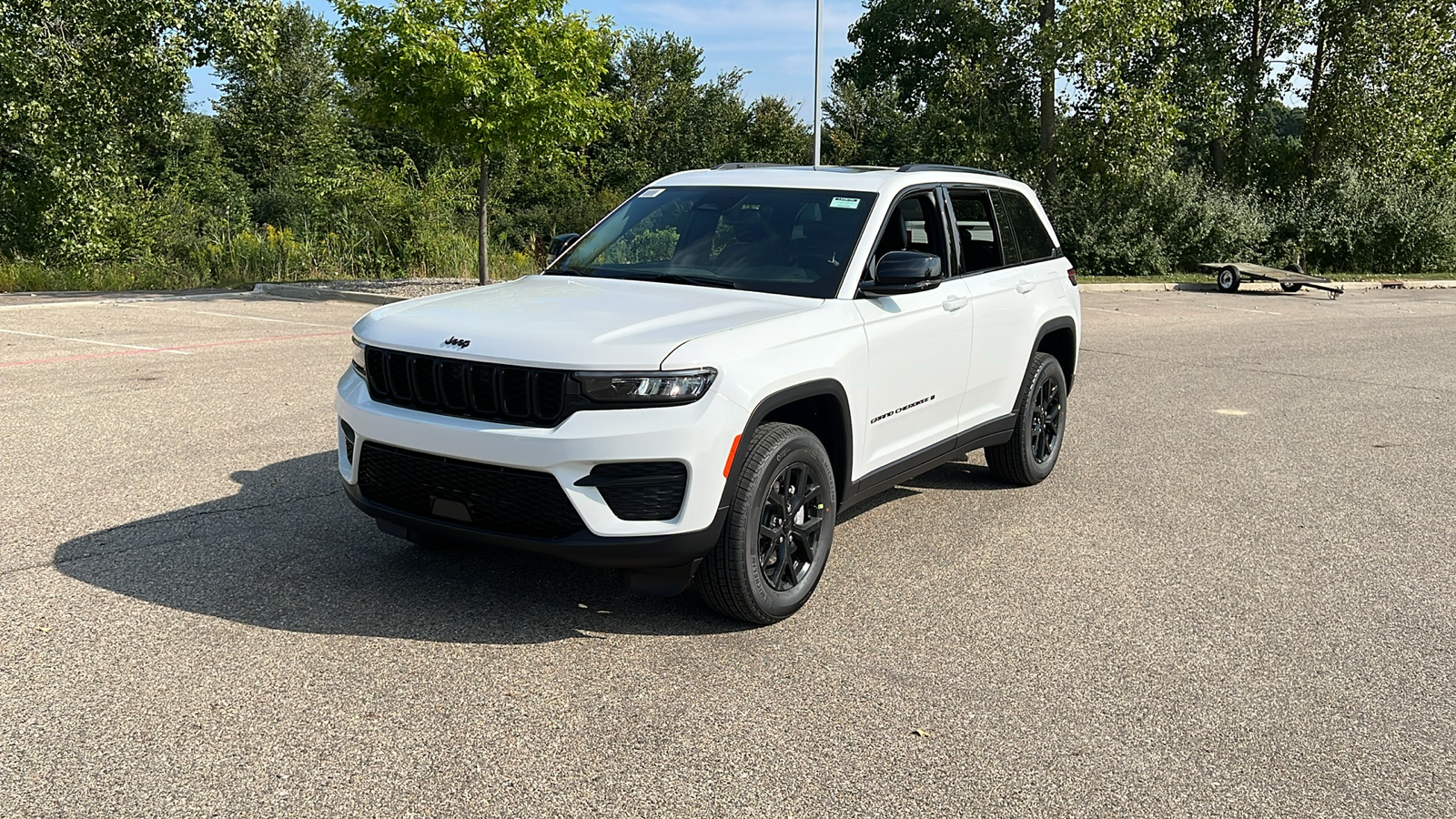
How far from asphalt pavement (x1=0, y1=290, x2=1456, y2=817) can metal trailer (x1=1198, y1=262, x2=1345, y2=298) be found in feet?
64.8

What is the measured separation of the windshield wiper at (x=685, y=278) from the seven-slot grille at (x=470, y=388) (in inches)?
50.6

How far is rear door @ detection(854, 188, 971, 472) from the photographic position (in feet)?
16.9

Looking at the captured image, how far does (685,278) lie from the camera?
5.30 meters

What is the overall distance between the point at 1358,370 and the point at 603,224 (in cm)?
991

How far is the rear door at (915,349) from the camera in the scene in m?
5.16

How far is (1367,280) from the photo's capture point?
31.1 m

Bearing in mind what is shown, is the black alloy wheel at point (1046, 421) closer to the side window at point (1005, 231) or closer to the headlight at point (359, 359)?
the side window at point (1005, 231)

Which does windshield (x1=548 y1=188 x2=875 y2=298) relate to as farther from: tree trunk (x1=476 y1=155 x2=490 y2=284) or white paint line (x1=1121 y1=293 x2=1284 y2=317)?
white paint line (x1=1121 y1=293 x2=1284 y2=317)

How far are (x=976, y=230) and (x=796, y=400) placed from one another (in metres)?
2.19

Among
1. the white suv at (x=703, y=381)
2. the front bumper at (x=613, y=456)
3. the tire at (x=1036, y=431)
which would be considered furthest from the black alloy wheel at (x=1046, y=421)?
the front bumper at (x=613, y=456)

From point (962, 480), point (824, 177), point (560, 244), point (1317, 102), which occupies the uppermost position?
point (1317, 102)

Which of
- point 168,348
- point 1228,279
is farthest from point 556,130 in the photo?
point 1228,279

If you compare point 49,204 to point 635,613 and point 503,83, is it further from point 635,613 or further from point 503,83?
point 635,613

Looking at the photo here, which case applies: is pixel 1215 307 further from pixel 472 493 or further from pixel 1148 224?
pixel 472 493
